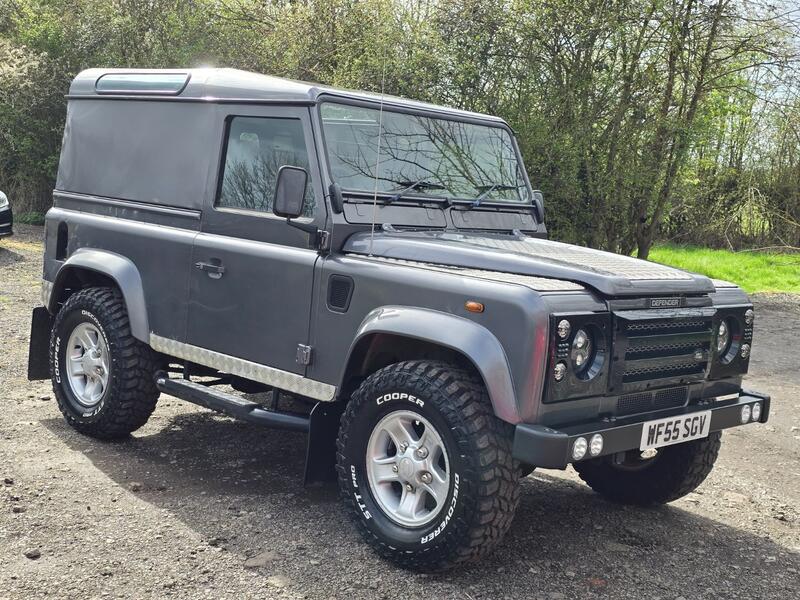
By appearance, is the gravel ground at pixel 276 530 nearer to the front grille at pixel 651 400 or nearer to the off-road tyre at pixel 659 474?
the off-road tyre at pixel 659 474

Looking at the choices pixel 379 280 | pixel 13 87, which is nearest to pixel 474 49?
pixel 379 280

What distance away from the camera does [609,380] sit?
157 inches

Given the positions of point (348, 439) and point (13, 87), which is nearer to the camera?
point (348, 439)

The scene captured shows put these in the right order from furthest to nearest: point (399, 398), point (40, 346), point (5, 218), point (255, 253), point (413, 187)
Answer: point (5, 218)
point (40, 346)
point (413, 187)
point (255, 253)
point (399, 398)

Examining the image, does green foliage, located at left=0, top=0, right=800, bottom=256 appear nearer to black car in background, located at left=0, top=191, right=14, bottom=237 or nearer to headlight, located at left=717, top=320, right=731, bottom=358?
black car in background, located at left=0, top=191, right=14, bottom=237

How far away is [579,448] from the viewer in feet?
12.3

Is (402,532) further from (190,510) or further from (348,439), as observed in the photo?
(190,510)

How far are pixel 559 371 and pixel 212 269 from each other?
2.19 metres

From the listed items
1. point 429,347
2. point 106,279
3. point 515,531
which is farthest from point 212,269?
point 515,531

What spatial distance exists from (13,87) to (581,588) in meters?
18.0

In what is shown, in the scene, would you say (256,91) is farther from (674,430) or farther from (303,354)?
(674,430)

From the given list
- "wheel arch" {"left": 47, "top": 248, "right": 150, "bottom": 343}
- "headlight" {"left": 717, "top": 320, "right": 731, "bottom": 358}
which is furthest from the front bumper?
"wheel arch" {"left": 47, "top": 248, "right": 150, "bottom": 343}

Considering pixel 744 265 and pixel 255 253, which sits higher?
pixel 255 253

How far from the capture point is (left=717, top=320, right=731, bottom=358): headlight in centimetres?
461
